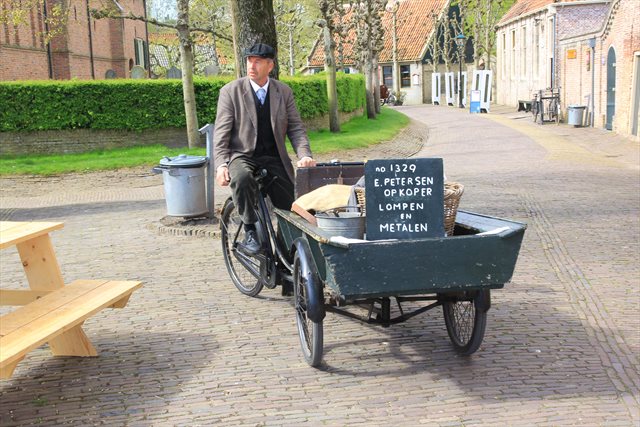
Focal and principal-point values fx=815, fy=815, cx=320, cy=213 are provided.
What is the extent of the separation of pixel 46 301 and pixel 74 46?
37462 millimetres

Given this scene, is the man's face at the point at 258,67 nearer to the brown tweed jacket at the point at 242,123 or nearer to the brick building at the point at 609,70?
the brown tweed jacket at the point at 242,123

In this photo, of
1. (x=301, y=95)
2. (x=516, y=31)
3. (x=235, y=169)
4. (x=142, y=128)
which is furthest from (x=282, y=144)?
(x=516, y=31)

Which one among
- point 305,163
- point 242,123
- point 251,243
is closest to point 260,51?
point 242,123

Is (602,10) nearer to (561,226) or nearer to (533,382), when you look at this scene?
(561,226)

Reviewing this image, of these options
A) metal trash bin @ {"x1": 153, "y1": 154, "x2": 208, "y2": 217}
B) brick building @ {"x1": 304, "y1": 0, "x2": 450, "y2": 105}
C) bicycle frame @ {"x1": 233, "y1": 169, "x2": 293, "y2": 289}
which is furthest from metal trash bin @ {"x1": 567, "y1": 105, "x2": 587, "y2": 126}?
brick building @ {"x1": 304, "y1": 0, "x2": 450, "y2": 105}

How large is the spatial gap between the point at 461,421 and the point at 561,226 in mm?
6476

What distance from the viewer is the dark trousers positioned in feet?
20.2

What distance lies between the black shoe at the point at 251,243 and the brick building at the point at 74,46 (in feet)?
66.8

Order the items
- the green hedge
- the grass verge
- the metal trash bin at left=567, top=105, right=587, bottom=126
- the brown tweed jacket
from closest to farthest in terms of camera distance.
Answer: the brown tweed jacket → the grass verge → the green hedge → the metal trash bin at left=567, top=105, right=587, bottom=126

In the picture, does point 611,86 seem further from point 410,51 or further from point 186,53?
point 410,51

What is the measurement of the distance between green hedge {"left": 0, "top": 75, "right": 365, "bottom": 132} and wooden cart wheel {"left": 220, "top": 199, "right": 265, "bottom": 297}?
50.7 ft

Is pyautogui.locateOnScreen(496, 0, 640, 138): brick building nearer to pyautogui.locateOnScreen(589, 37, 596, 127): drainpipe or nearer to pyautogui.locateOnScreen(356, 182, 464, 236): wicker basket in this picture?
pyautogui.locateOnScreen(589, 37, 596, 127): drainpipe

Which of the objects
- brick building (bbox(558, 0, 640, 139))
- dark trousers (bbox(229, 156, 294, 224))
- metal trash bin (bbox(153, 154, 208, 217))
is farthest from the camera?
brick building (bbox(558, 0, 640, 139))

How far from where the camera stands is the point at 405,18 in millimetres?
69938
